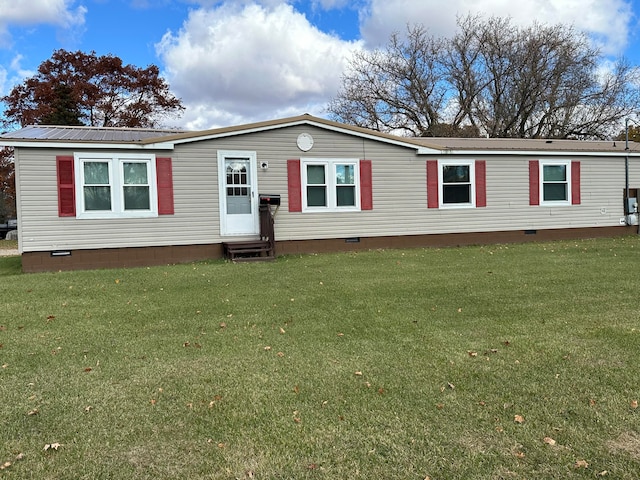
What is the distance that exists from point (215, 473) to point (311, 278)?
567 centimetres

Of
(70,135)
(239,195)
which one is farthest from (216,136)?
(70,135)

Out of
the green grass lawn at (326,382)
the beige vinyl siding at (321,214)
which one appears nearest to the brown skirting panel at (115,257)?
the beige vinyl siding at (321,214)

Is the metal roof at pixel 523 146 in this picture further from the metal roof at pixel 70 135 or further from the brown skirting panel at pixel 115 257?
the metal roof at pixel 70 135

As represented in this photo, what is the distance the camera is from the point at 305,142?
451 inches

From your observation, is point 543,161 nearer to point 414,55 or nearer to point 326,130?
point 326,130

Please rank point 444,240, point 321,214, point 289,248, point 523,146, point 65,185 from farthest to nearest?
point 523,146, point 444,240, point 321,214, point 289,248, point 65,185

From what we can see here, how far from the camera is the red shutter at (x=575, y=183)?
13469mm

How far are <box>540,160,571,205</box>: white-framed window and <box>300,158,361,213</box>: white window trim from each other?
18.0 ft

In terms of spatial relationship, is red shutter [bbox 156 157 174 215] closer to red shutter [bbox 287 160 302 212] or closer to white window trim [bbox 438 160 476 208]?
red shutter [bbox 287 160 302 212]

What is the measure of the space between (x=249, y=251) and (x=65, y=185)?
406cm

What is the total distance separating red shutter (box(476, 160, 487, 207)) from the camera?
1278 centimetres

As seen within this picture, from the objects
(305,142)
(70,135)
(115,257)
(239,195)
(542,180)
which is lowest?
(115,257)

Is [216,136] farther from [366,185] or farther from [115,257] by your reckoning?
[366,185]

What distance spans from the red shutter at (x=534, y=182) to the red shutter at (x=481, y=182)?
1.43 metres
